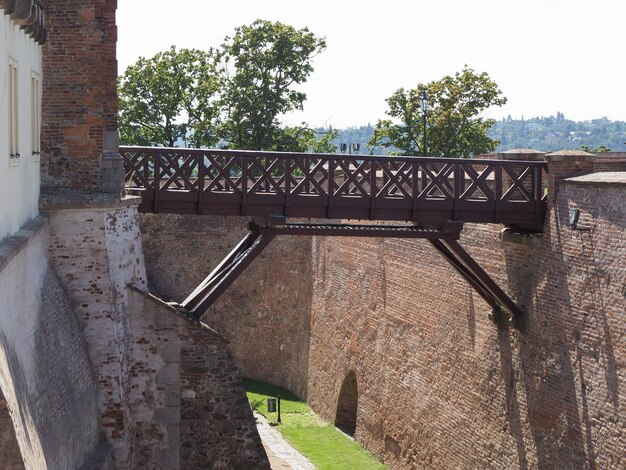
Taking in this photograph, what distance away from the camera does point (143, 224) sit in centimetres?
2647

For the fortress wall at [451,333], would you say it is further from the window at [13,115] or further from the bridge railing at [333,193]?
the window at [13,115]

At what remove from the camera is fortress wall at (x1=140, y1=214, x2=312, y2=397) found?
1004 inches

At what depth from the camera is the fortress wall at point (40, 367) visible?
8.33 meters

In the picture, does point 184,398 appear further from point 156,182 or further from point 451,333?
point 451,333

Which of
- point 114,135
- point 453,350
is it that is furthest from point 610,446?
point 114,135

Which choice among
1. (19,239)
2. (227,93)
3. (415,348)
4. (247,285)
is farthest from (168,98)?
(19,239)

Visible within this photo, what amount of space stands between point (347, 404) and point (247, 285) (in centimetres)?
512

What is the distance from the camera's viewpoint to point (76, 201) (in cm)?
1294

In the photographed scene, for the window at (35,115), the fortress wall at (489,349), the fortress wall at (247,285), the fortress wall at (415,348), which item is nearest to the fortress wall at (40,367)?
the window at (35,115)

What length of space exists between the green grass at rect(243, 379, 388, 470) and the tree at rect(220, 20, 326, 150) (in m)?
13.5

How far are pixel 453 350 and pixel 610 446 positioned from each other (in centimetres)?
463

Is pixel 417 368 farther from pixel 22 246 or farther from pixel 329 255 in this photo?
pixel 22 246

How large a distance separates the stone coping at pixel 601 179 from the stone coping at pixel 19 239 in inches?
261

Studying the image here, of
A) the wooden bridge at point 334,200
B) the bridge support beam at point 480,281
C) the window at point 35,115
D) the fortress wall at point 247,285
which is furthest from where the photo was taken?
the fortress wall at point 247,285
